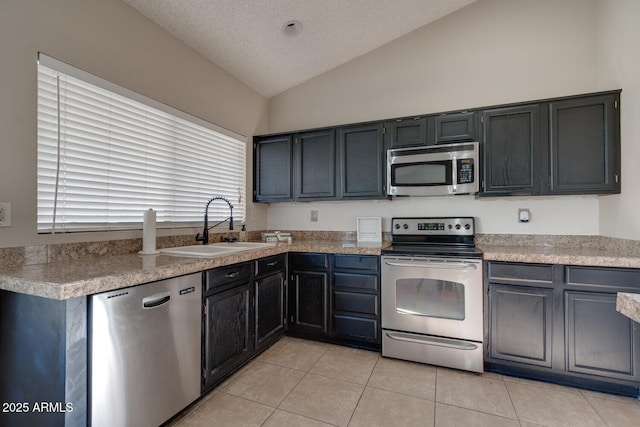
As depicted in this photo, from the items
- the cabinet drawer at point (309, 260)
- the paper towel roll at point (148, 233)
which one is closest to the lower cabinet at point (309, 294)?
the cabinet drawer at point (309, 260)

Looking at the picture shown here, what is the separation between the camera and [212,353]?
6.15ft

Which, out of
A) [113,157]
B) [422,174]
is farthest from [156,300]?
[422,174]

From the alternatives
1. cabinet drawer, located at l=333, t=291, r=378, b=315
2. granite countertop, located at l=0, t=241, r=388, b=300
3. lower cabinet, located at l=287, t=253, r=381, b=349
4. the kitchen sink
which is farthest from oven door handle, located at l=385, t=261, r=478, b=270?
granite countertop, located at l=0, t=241, r=388, b=300

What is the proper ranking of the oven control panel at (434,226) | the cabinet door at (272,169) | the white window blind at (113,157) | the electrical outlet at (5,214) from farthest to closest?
the cabinet door at (272,169) < the oven control panel at (434,226) < the white window blind at (113,157) < the electrical outlet at (5,214)

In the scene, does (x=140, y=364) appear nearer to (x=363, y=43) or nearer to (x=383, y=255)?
(x=383, y=255)

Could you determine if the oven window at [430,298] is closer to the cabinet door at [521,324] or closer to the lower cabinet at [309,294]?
the cabinet door at [521,324]

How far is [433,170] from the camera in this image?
2.56 meters

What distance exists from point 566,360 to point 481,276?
744mm

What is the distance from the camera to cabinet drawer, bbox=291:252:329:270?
2629 millimetres

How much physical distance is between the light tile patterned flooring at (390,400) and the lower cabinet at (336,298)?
0.31m

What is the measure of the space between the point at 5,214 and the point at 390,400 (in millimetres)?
2417

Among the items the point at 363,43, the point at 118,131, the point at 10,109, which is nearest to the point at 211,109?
the point at 118,131

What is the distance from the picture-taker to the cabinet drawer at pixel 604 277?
1.80 m

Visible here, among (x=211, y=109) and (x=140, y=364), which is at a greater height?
(x=211, y=109)
